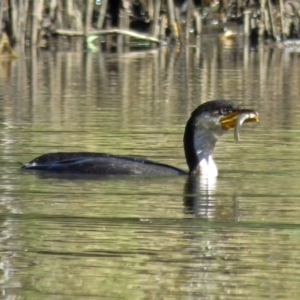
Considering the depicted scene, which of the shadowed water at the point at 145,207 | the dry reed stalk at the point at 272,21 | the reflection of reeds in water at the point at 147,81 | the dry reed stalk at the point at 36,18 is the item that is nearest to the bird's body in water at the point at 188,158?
the shadowed water at the point at 145,207

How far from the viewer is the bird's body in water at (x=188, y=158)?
29.7 feet

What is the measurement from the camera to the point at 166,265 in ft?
20.4

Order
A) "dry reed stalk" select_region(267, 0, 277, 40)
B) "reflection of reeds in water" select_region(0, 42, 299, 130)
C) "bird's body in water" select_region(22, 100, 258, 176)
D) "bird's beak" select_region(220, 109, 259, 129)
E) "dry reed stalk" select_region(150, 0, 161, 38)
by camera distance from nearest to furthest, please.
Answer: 1. "bird's body in water" select_region(22, 100, 258, 176)
2. "bird's beak" select_region(220, 109, 259, 129)
3. "reflection of reeds in water" select_region(0, 42, 299, 130)
4. "dry reed stalk" select_region(150, 0, 161, 38)
5. "dry reed stalk" select_region(267, 0, 277, 40)

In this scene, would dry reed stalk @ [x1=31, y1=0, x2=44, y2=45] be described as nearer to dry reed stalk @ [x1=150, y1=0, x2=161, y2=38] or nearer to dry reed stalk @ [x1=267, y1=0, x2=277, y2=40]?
dry reed stalk @ [x1=150, y1=0, x2=161, y2=38]

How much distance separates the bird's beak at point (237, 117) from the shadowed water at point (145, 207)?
35 centimetres

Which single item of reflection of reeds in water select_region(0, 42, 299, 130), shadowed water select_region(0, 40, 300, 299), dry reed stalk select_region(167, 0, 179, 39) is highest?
dry reed stalk select_region(167, 0, 179, 39)

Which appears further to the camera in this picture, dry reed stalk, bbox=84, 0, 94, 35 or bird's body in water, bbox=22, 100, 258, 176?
dry reed stalk, bbox=84, 0, 94, 35

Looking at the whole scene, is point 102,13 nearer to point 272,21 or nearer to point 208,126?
point 272,21

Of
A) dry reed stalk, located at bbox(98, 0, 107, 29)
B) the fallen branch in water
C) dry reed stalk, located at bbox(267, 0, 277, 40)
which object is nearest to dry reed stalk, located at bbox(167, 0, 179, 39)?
the fallen branch in water

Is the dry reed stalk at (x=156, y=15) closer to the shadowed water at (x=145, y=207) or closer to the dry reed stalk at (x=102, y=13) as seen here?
the dry reed stalk at (x=102, y=13)

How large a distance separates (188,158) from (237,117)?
45cm

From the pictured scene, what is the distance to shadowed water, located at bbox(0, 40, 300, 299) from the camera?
595 centimetres

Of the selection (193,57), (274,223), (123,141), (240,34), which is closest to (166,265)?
(274,223)

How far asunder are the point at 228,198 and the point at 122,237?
1574mm
